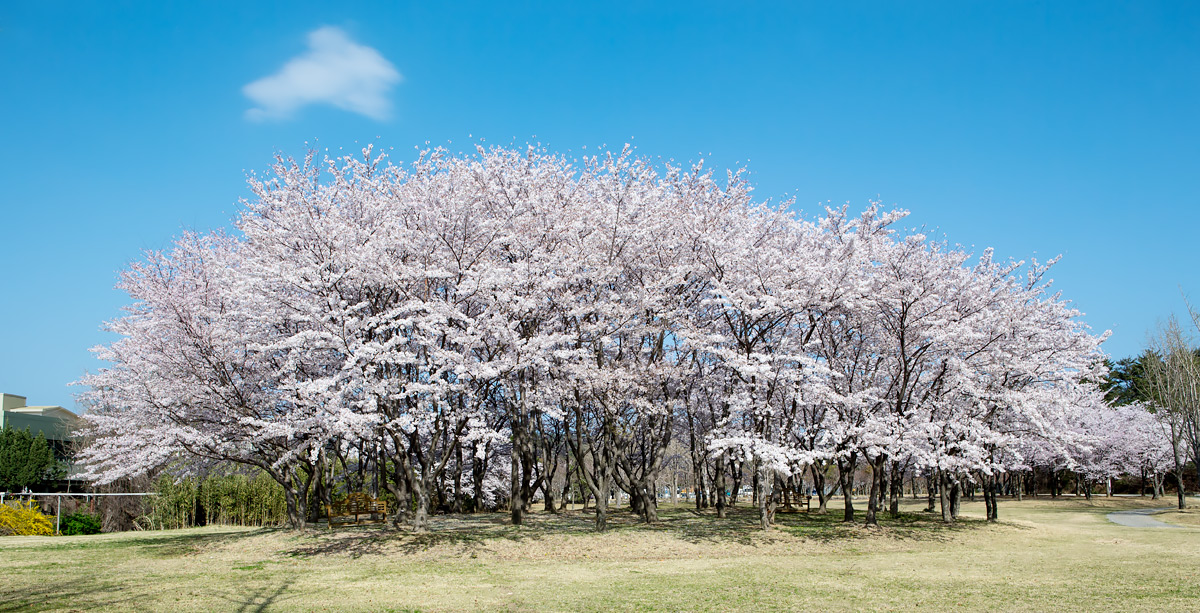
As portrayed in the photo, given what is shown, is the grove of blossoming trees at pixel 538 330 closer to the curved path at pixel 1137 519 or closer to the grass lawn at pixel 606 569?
the grass lawn at pixel 606 569

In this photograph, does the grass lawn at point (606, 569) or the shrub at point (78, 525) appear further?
the shrub at point (78, 525)

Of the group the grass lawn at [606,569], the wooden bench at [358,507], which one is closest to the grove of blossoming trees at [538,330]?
the wooden bench at [358,507]

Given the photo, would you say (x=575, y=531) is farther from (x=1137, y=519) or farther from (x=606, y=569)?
(x=1137, y=519)

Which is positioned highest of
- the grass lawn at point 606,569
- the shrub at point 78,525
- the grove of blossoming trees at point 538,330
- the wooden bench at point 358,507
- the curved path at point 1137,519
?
the grove of blossoming trees at point 538,330

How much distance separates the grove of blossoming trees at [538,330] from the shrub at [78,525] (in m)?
2.88

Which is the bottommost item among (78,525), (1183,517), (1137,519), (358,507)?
(1137,519)

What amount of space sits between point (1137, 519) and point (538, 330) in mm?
29379

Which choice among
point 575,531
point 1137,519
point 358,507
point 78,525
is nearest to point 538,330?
point 575,531

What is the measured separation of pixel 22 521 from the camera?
72.6 ft

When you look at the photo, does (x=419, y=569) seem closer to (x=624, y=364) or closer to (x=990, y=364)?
(x=624, y=364)

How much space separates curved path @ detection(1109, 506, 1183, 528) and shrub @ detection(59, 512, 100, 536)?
35.6 meters

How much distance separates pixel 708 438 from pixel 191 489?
1796 centimetres

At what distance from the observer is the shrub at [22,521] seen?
21922mm

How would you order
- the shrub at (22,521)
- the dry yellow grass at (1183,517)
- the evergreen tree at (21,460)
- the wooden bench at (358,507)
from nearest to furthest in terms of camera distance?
1. the wooden bench at (358,507)
2. the shrub at (22,521)
3. the dry yellow grass at (1183,517)
4. the evergreen tree at (21,460)
